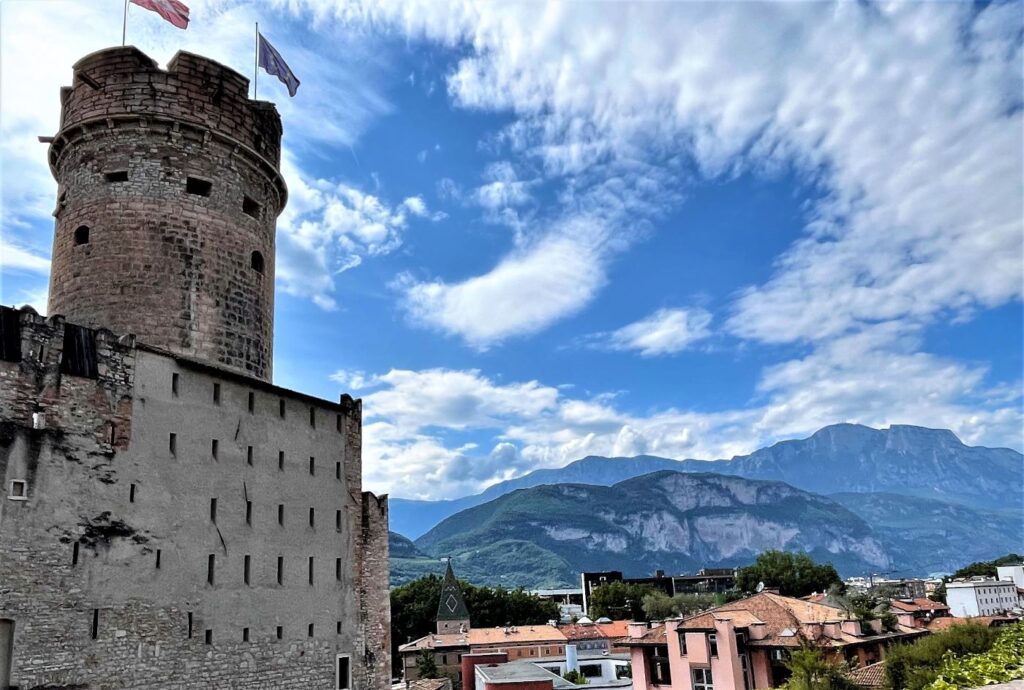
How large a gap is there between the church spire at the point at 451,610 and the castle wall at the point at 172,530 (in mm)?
58997

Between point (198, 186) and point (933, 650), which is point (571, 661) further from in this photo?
point (198, 186)

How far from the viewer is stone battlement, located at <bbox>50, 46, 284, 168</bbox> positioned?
70.7 ft

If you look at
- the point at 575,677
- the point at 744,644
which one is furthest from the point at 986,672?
the point at 575,677

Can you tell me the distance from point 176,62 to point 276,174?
4.21m

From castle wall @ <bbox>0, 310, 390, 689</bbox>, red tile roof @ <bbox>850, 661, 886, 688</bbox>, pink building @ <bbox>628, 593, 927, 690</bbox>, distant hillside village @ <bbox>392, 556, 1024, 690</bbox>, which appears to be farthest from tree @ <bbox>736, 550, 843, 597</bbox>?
castle wall @ <bbox>0, 310, 390, 689</bbox>

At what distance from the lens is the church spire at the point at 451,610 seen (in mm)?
78688

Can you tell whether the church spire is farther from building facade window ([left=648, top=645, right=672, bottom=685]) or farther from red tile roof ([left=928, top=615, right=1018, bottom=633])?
red tile roof ([left=928, top=615, right=1018, bottom=633])

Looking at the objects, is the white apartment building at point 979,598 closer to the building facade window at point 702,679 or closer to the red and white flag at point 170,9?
the building facade window at point 702,679

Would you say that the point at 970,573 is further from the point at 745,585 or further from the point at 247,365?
the point at 247,365

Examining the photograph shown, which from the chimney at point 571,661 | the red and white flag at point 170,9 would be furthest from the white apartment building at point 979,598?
the red and white flag at point 170,9

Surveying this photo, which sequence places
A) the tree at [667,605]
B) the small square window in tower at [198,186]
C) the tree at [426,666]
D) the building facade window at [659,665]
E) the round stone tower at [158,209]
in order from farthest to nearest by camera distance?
the tree at [667,605]
the tree at [426,666]
the building facade window at [659,665]
the small square window in tower at [198,186]
the round stone tower at [158,209]

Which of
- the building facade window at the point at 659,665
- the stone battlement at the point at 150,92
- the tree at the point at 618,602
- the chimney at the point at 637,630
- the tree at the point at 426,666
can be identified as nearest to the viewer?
the stone battlement at the point at 150,92

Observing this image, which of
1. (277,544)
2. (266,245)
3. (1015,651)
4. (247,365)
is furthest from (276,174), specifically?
(1015,651)

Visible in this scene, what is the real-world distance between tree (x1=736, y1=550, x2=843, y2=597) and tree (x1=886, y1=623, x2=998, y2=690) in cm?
6419
